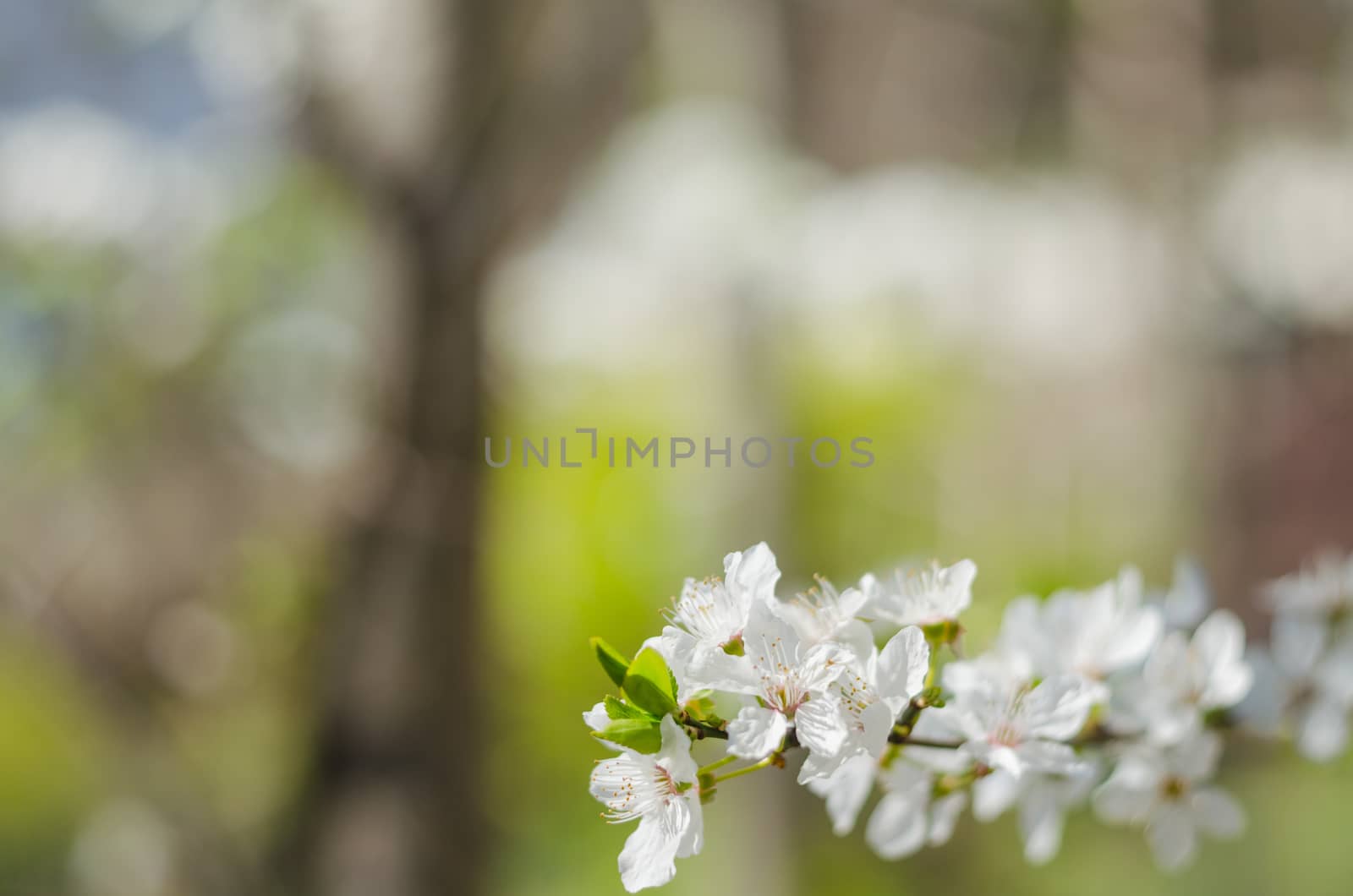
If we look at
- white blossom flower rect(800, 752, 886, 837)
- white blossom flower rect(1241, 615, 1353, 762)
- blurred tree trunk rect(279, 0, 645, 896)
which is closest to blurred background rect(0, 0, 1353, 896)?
blurred tree trunk rect(279, 0, 645, 896)

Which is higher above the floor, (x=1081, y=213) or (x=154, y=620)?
(x=1081, y=213)

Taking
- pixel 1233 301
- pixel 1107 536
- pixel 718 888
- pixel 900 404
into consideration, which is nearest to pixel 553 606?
pixel 718 888

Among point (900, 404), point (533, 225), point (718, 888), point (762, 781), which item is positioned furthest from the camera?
point (900, 404)

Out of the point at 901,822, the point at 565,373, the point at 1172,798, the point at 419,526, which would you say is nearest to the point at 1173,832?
the point at 1172,798

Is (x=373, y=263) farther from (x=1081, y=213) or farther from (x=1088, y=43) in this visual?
(x=1081, y=213)

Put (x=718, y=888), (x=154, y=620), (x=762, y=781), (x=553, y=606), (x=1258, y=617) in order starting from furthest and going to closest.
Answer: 1. (x=1258, y=617)
2. (x=553, y=606)
3. (x=718, y=888)
4. (x=762, y=781)
5. (x=154, y=620)

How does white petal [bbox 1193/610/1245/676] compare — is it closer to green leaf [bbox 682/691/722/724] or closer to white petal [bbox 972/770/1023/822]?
white petal [bbox 972/770/1023/822]
